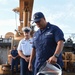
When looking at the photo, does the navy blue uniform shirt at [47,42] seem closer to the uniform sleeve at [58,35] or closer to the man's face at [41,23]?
the uniform sleeve at [58,35]

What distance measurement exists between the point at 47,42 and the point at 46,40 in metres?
0.04

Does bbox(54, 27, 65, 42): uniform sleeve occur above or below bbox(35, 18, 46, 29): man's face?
below

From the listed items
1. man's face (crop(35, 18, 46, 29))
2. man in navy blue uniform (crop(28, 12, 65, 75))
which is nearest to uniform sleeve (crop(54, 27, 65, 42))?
man in navy blue uniform (crop(28, 12, 65, 75))

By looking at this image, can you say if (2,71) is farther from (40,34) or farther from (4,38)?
(4,38)

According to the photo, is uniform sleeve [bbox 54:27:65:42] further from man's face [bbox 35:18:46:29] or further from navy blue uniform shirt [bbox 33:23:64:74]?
man's face [bbox 35:18:46:29]

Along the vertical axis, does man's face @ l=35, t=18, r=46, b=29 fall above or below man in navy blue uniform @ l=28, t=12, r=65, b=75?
above

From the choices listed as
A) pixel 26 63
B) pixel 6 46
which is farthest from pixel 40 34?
pixel 6 46

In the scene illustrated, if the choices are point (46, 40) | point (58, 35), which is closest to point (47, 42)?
point (46, 40)

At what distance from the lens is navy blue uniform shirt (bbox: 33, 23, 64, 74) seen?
4887 millimetres

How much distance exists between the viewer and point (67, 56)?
45.8 ft

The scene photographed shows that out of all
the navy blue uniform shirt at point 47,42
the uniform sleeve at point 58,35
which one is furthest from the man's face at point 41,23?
the uniform sleeve at point 58,35

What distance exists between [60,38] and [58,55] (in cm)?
30

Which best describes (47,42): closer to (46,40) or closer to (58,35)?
(46,40)

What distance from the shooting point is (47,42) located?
4969 mm
